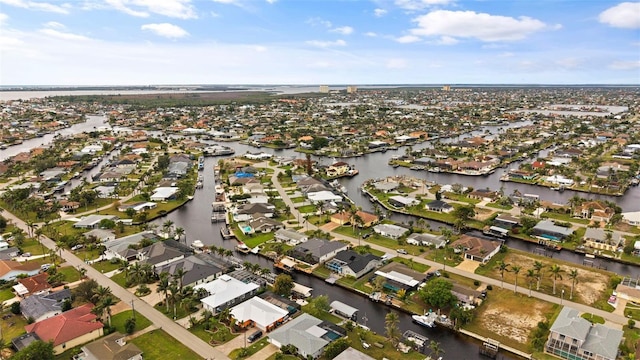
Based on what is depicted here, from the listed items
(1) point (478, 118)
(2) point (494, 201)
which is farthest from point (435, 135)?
(2) point (494, 201)

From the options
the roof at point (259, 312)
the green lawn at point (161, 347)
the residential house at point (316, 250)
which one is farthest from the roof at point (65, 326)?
the residential house at point (316, 250)

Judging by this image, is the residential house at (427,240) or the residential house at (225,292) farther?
the residential house at (427,240)

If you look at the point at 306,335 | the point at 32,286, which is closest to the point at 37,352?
the point at 32,286

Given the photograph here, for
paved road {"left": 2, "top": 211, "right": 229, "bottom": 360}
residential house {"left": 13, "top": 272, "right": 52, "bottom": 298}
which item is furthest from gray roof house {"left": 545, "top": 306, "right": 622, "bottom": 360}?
residential house {"left": 13, "top": 272, "right": 52, "bottom": 298}

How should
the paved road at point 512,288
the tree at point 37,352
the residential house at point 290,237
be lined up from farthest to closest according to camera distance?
the residential house at point 290,237
the paved road at point 512,288
the tree at point 37,352

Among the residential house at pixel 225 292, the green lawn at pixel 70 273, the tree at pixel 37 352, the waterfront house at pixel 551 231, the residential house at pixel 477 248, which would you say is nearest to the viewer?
the tree at pixel 37 352

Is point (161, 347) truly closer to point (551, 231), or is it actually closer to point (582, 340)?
point (582, 340)

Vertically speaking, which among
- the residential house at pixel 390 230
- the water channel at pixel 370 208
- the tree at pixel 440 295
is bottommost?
the water channel at pixel 370 208

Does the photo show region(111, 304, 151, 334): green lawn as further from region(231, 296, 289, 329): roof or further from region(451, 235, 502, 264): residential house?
region(451, 235, 502, 264): residential house

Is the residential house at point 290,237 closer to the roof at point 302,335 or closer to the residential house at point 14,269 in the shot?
the roof at point 302,335
